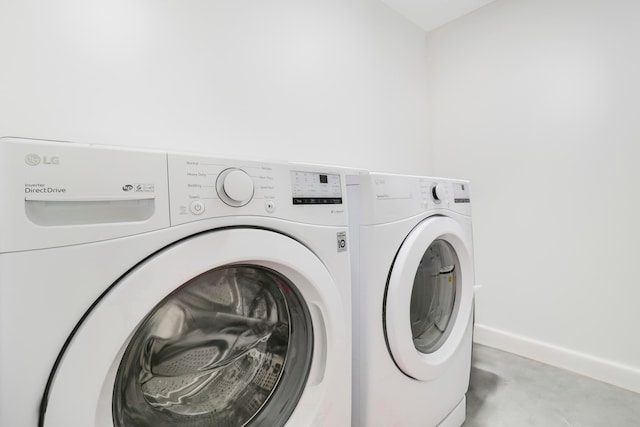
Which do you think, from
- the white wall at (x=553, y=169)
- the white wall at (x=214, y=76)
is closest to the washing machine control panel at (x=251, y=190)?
the white wall at (x=214, y=76)

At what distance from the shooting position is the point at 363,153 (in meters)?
1.70

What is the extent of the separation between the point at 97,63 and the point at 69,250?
0.85 meters

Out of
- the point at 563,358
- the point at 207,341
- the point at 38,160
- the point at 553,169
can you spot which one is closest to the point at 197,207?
the point at 38,160

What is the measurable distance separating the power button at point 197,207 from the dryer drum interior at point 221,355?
0.13 meters

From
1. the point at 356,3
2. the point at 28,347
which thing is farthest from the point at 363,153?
the point at 28,347

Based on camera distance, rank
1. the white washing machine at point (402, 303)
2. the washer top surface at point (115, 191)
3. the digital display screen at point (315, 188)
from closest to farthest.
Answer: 1. the washer top surface at point (115, 191)
2. the digital display screen at point (315, 188)
3. the white washing machine at point (402, 303)

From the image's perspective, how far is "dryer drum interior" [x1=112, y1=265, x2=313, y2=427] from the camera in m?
0.53

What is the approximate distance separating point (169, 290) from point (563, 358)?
6.47 feet

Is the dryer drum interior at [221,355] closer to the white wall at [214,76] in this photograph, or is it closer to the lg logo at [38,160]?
the lg logo at [38,160]

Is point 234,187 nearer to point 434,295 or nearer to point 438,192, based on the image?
point 438,192

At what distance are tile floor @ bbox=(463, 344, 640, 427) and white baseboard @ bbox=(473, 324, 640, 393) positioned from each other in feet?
0.14

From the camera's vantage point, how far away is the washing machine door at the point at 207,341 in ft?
1.26

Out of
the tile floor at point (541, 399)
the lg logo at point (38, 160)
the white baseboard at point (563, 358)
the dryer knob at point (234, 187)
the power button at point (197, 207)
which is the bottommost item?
the tile floor at point (541, 399)

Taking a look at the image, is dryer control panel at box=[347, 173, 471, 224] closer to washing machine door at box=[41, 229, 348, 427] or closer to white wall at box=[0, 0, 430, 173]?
washing machine door at box=[41, 229, 348, 427]
